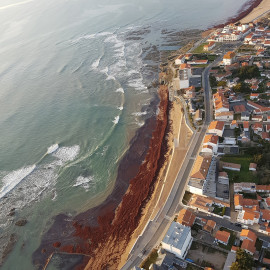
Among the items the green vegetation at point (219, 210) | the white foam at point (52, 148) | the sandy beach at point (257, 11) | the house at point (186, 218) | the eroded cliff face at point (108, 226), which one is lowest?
the sandy beach at point (257, 11)

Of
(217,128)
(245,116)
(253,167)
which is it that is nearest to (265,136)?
(245,116)

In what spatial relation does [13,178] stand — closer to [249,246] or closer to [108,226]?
[108,226]

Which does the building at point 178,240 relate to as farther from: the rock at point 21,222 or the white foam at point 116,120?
the white foam at point 116,120

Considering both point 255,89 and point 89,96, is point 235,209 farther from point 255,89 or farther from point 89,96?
point 89,96

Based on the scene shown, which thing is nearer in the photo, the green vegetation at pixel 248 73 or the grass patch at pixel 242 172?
the grass patch at pixel 242 172

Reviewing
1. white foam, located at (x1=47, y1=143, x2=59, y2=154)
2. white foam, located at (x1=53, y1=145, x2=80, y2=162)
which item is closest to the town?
white foam, located at (x1=53, y1=145, x2=80, y2=162)

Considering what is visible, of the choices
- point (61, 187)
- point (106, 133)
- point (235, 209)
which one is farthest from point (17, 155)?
point (235, 209)

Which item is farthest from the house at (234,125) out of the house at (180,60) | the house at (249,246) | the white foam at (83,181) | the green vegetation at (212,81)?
the house at (180,60)

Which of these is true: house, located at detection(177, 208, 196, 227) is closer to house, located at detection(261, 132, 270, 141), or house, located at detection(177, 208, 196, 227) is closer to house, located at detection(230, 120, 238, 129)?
house, located at detection(261, 132, 270, 141)
